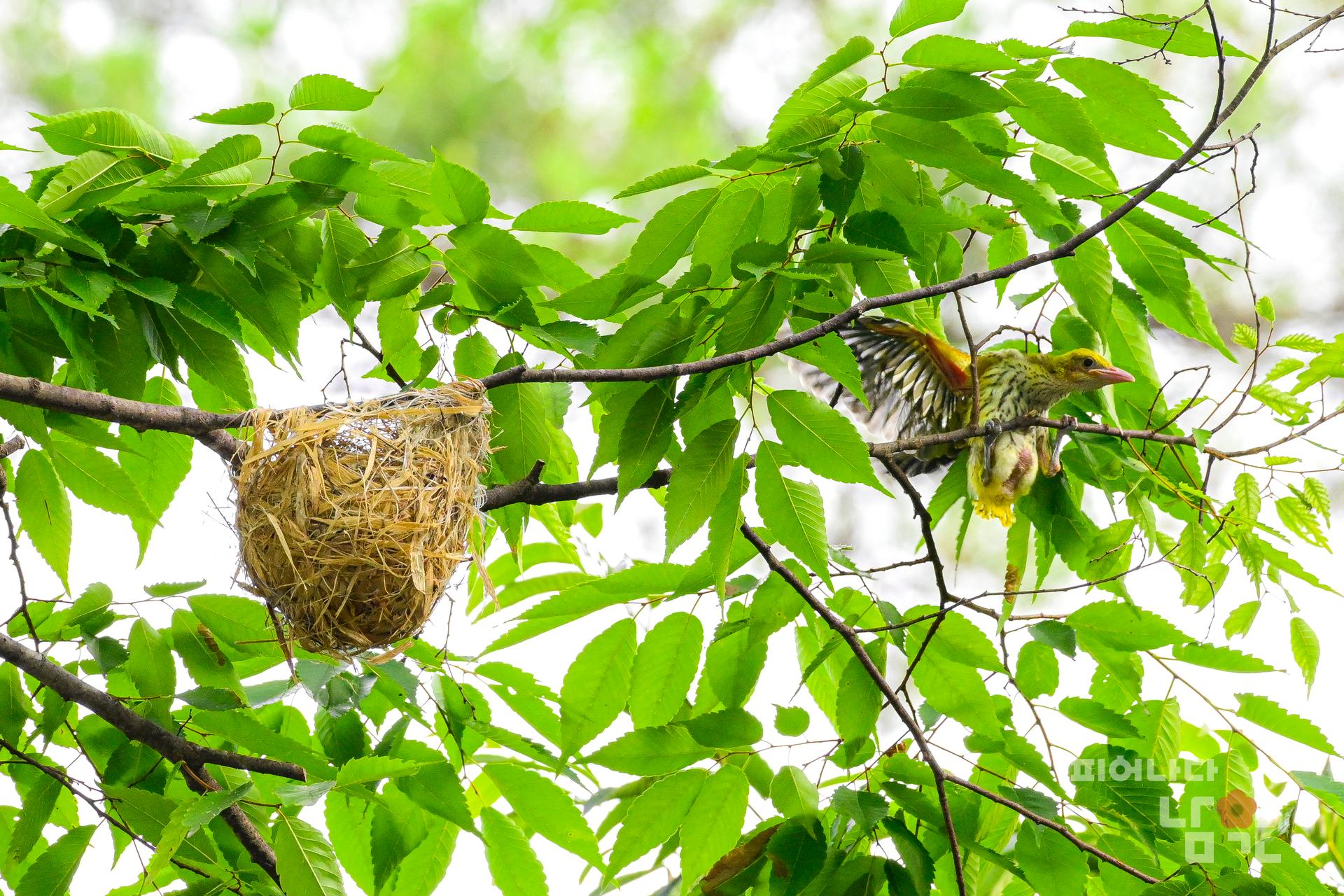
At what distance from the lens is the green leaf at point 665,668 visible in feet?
5.81

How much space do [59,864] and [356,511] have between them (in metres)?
0.76

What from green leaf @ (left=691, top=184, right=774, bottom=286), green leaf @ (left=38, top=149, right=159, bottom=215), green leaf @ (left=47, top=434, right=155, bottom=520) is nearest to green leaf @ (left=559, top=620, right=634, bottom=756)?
green leaf @ (left=691, top=184, right=774, bottom=286)

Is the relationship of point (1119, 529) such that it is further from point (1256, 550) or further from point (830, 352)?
point (830, 352)

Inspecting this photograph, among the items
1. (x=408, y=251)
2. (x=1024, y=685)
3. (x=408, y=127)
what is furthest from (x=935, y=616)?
(x=408, y=127)

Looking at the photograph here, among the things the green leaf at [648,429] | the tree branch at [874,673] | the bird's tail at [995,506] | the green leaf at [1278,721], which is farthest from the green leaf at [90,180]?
the green leaf at [1278,721]

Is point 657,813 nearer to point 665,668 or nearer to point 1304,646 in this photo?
point 665,668

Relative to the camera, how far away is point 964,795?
A: 1.77 m

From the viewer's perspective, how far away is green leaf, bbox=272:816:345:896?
149cm

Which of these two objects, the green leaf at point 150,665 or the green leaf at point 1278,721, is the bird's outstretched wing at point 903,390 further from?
the green leaf at point 150,665

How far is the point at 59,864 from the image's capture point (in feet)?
5.64

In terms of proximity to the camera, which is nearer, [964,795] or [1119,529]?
[964,795]

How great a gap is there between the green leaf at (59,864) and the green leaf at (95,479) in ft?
1.65

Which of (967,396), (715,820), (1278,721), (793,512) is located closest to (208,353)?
(793,512)

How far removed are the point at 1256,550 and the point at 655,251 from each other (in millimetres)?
1188
